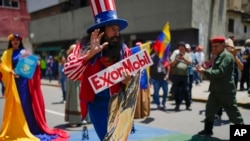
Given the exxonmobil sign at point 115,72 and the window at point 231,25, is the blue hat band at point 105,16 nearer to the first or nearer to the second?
the exxonmobil sign at point 115,72

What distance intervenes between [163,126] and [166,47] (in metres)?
2.55

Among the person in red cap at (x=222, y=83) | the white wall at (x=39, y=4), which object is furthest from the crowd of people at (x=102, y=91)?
the white wall at (x=39, y=4)

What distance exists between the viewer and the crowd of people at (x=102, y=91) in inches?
117

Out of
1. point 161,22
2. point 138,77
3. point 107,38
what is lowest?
point 138,77

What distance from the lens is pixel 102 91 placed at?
302cm

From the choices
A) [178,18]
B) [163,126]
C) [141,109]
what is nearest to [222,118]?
[163,126]

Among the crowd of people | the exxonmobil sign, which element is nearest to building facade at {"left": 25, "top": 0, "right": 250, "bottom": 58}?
the crowd of people

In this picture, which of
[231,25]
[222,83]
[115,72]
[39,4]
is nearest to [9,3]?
[39,4]

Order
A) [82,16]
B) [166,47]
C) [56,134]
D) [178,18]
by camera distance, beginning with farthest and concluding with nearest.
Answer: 1. [82,16]
2. [178,18]
3. [166,47]
4. [56,134]

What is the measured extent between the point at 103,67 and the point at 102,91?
0.73 ft

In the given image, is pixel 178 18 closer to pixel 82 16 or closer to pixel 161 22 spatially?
pixel 161 22

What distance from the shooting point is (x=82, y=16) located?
76.5ft

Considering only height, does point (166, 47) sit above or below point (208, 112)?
above

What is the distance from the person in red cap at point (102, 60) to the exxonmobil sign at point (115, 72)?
11 centimetres
